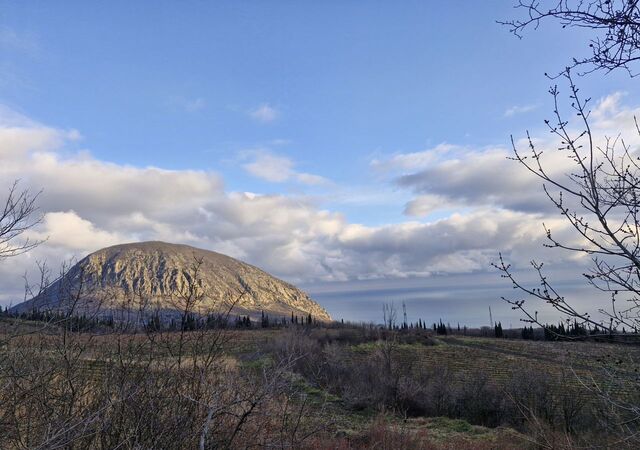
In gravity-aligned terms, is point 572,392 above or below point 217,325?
below

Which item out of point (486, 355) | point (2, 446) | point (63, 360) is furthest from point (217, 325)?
point (486, 355)

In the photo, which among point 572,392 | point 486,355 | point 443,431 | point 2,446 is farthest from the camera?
point 486,355

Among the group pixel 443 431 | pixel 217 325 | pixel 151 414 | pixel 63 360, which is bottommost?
pixel 443 431

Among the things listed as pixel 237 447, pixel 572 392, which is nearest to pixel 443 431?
pixel 572 392

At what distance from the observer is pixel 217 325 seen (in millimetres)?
7273

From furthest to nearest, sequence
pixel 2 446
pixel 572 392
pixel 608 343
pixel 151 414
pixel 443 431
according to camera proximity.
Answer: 1. pixel 572 392
2. pixel 443 431
3. pixel 2 446
4. pixel 151 414
5. pixel 608 343

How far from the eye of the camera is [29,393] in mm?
6320

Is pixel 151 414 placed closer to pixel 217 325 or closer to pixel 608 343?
pixel 217 325

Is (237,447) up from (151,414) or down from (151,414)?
down

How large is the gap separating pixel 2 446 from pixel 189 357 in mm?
2650

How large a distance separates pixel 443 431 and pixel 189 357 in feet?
69.3

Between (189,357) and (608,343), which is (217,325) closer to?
(189,357)

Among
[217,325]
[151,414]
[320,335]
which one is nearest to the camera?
[151,414]

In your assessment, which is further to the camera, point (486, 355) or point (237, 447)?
point (486, 355)
